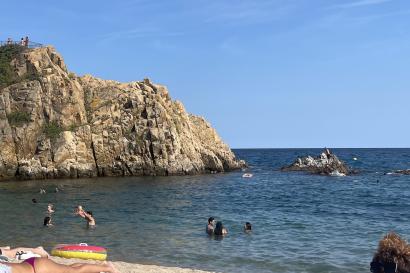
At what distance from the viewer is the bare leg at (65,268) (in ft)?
29.4

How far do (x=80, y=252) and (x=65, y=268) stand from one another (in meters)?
9.24

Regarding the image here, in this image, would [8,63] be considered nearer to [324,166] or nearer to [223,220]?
[223,220]

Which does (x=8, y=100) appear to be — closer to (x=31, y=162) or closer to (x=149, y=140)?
(x=31, y=162)

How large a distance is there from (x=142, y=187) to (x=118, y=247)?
33.2 meters

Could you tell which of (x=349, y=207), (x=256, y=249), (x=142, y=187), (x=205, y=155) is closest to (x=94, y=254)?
(x=256, y=249)

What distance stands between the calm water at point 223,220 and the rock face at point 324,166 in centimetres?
2152

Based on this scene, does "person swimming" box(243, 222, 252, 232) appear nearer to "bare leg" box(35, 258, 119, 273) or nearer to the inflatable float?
the inflatable float

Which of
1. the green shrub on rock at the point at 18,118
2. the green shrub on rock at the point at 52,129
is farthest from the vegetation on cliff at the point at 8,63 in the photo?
the green shrub on rock at the point at 52,129

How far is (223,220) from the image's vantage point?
32.8m

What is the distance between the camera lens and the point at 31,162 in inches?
2527

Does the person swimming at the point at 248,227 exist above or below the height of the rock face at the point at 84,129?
below

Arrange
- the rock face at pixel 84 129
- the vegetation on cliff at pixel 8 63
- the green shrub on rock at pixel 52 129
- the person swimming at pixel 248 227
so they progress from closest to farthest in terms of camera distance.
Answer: the person swimming at pixel 248 227
the rock face at pixel 84 129
the green shrub on rock at pixel 52 129
the vegetation on cliff at pixel 8 63

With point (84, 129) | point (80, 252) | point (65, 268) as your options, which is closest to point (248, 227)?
point (80, 252)

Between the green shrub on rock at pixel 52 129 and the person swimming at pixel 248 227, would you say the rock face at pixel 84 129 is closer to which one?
the green shrub on rock at pixel 52 129
